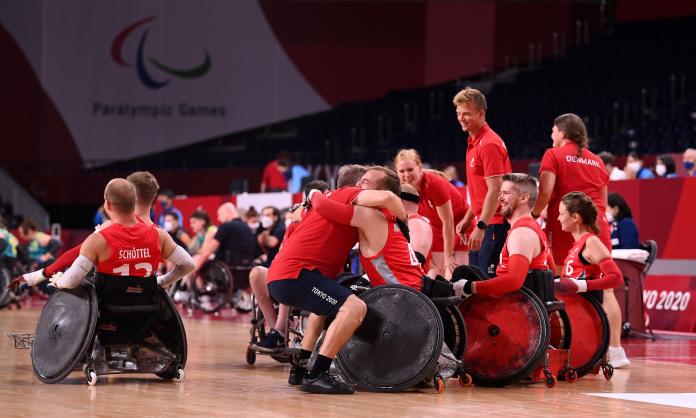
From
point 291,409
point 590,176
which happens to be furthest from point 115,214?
point 590,176

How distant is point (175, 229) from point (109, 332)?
8772 millimetres

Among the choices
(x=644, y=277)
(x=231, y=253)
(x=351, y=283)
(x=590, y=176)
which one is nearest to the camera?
(x=351, y=283)

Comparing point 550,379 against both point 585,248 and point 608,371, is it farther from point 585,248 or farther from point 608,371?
point 585,248

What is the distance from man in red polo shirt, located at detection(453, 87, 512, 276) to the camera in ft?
24.8

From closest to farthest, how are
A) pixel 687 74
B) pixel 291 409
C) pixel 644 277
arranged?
1. pixel 291 409
2. pixel 644 277
3. pixel 687 74

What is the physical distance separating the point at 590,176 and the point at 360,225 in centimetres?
241

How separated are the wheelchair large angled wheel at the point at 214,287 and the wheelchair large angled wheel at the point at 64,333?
6.95 meters

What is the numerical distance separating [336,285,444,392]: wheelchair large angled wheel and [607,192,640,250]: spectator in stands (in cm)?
511

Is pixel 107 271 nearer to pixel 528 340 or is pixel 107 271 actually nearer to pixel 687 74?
pixel 528 340

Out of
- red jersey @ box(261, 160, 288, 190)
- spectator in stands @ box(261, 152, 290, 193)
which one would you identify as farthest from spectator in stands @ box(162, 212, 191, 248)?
red jersey @ box(261, 160, 288, 190)

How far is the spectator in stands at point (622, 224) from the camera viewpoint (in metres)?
10.9

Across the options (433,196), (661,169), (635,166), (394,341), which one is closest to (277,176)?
(635,166)

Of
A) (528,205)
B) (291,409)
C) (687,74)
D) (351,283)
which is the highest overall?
(687,74)

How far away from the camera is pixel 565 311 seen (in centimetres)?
729
